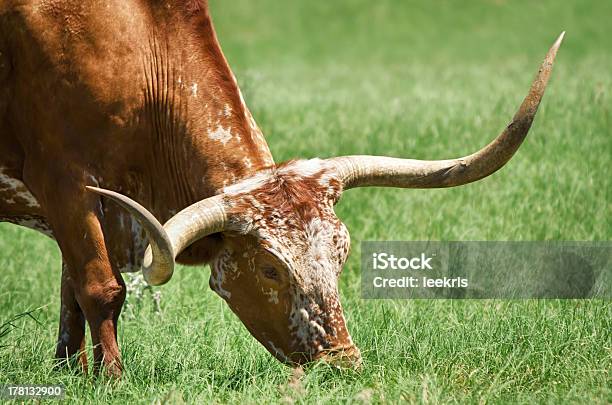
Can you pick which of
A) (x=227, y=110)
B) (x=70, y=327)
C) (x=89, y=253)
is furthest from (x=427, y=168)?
(x=70, y=327)

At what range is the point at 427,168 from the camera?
576cm

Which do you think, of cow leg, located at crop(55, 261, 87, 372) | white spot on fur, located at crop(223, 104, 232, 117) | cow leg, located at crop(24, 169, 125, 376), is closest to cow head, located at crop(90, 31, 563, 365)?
white spot on fur, located at crop(223, 104, 232, 117)

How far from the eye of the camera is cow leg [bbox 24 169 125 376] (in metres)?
5.71

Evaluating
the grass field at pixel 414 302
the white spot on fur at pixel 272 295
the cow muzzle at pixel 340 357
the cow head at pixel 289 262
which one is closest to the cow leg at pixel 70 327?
the grass field at pixel 414 302

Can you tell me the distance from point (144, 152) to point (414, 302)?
93.3 inches

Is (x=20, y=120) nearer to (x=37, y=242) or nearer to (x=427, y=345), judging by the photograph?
(x=427, y=345)

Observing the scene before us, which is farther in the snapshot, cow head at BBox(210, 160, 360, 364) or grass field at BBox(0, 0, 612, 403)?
grass field at BBox(0, 0, 612, 403)

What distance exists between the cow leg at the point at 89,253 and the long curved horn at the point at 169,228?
68 cm

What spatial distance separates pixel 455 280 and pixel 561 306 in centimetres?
100

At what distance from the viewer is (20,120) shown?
5.93m

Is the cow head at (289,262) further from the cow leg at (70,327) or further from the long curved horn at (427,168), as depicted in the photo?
the cow leg at (70,327)

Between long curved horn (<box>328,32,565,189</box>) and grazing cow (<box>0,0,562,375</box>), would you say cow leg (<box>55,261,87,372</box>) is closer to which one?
grazing cow (<box>0,0,562,375</box>)

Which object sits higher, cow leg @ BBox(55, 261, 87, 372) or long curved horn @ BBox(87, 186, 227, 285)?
long curved horn @ BBox(87, 186, 227, 285)

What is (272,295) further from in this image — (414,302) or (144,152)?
(414,302)
